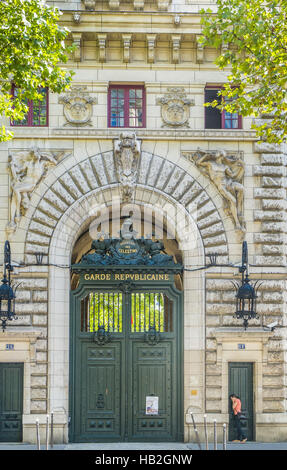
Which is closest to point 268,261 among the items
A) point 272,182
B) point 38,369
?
point 272,182

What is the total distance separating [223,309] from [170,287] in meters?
1.80

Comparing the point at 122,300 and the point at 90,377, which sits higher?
the point at 122,300

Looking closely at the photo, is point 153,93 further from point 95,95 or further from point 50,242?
point 50,242

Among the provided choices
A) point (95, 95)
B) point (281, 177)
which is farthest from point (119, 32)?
point (281, 177)

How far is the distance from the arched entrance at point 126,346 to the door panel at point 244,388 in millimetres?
1510

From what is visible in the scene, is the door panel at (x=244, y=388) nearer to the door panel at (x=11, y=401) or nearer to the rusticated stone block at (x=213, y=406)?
the rusticated stone block at (x=213, y=406)

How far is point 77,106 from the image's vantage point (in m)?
26.9

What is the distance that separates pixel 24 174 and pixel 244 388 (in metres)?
8.96

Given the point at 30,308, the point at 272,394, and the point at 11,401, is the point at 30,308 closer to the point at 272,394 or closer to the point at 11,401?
the point at 11,401

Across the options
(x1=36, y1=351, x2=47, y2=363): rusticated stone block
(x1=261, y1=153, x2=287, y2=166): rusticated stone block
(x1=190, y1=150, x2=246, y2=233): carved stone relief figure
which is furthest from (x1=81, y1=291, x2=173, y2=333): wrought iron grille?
(x1=261, y1=153, x2=287, y2=166): rusticated stone block

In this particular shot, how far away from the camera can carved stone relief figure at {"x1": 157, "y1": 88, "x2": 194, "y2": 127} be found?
88.8ft

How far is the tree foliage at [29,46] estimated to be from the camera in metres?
22.2

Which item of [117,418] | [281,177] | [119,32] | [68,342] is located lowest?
[117,418]

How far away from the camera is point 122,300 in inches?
1067
